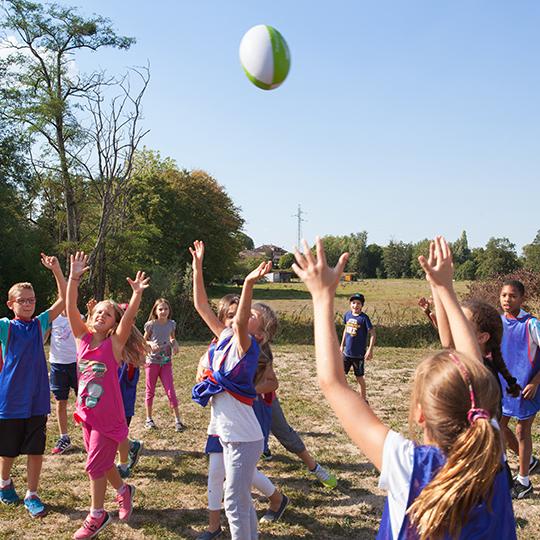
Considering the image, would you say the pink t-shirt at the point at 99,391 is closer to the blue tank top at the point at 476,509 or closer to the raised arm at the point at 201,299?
the raised arm at the point at 201,299

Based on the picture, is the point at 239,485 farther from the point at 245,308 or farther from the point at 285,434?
the point at 285,434

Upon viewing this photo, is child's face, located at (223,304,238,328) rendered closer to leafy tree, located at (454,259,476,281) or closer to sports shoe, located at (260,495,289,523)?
sports shoe, located at (260,495,289,523)

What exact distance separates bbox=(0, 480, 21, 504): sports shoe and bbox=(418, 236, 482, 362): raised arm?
452 cm

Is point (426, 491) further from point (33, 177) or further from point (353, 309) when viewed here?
point (33, 177)

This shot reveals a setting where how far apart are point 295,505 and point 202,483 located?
3.58 ft

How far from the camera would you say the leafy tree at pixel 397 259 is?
9662cm

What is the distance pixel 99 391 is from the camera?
4.30 m

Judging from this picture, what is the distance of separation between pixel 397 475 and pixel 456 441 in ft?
0.79

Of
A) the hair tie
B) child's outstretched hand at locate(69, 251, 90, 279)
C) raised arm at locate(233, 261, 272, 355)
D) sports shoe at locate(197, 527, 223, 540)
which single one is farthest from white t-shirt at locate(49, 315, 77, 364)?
the hair tie

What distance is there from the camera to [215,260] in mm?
40500

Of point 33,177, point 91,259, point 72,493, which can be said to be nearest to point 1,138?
point 33,177

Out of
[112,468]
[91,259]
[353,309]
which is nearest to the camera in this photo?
[112,468]

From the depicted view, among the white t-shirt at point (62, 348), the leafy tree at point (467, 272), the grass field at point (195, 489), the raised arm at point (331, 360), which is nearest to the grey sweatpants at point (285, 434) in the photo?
the grass field at point (195, 489)

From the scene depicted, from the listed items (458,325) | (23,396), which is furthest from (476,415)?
(23,396)
